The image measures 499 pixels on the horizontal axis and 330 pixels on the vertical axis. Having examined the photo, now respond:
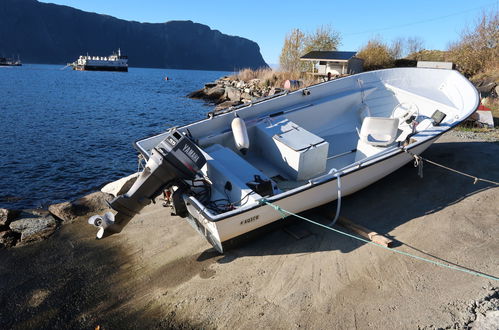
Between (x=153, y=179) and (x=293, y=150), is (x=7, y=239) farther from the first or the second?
(x=293, y=150)

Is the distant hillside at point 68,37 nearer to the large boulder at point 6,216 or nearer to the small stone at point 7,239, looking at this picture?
the large boulder at point 6,216

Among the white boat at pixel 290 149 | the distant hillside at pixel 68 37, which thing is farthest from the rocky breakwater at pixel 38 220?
the distant hillside at pixel 68 37

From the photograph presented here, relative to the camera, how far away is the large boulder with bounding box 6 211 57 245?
5156 mm

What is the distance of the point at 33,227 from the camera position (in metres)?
5.43

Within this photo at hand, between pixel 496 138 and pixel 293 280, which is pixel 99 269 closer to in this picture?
pixel 293 280

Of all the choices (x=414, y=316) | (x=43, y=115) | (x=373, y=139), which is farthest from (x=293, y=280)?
(x=43, y=115)

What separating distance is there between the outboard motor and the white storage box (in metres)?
2.06

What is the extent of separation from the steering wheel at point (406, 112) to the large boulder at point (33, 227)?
290 inches

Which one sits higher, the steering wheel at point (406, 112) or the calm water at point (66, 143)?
the steering wheel at point (406, 112)

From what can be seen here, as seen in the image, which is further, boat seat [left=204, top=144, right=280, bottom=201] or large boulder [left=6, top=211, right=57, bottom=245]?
large boulder [left=6, top=211, right=57, bottom=245]

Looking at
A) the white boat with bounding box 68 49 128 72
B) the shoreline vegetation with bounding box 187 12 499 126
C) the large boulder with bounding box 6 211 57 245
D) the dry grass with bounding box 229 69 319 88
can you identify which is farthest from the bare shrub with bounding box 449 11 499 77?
the white boat with bounding box 68 49 128 72

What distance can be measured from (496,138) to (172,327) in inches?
379

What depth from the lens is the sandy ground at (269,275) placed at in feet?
11.1

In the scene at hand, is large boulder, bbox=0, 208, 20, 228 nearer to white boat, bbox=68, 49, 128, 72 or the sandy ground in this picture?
the sandy ground
